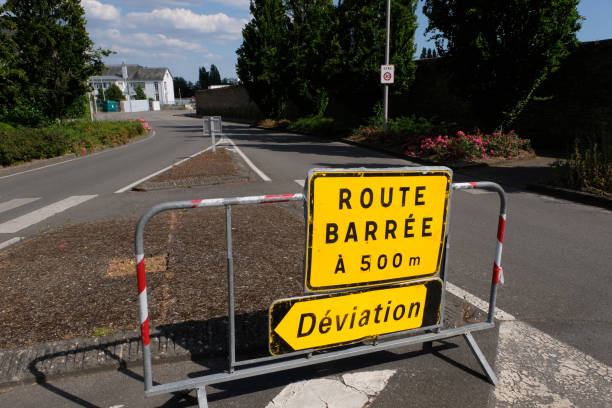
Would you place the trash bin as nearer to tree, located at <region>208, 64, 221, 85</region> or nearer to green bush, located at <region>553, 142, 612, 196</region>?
tree, located at <region>208, 64, 221, 85</region>

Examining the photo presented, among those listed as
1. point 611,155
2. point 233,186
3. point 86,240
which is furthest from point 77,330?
point 611,155

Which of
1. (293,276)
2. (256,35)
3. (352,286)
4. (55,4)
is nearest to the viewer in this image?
(352,286)

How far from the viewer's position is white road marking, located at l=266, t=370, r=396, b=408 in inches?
97.5

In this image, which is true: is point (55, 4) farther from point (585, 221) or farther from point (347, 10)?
point (585, 221)

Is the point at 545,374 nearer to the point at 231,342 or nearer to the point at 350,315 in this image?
the point at 350,315

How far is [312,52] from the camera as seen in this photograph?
2598cm

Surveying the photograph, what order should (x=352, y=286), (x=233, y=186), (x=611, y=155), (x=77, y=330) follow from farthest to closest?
(x=233, y=186), (x=611, y=155), (x=77, y=330), (x=352, y=286)

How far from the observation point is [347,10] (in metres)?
21.0

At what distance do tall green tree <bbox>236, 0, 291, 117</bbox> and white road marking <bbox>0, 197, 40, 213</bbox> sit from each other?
2776 cm

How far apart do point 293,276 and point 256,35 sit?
36.3m

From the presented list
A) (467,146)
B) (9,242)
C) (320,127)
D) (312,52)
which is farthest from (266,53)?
(9,242)

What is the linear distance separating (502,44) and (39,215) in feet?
43.0

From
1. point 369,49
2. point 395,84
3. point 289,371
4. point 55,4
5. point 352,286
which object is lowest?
point 289,371

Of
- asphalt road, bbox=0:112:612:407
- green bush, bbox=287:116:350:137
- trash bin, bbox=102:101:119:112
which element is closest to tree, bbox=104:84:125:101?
trash bin, bbox=102:101:119:112
